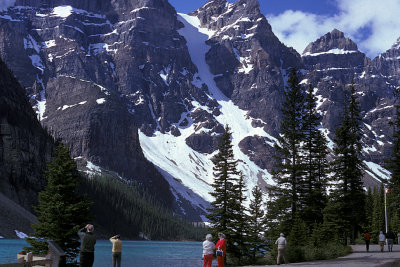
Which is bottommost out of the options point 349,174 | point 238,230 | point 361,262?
point 361,262

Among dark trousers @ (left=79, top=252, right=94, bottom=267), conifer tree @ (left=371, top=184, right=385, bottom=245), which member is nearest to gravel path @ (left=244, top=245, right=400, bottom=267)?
dark trousers @ (left=79, top=252, right=94, bottom=267)

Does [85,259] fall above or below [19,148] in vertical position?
below

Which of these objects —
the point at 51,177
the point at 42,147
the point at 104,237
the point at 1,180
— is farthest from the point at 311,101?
the point at 42,147

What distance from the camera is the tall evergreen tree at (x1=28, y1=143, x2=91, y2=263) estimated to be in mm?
36906

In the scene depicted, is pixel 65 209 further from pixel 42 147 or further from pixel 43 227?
pixel 42 147

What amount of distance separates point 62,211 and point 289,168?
2234 centimetres

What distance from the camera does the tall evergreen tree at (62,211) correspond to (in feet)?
121

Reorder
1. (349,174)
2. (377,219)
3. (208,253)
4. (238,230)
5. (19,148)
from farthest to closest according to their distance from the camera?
1. (19,148)
2. (377,219)
3. (349,174)
4. (238,230)
5. (208,253)

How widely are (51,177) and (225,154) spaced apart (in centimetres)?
1796

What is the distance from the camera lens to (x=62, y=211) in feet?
123

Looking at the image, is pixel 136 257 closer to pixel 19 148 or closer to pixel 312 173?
pixel 312 173

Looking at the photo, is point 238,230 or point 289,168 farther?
point 289,168

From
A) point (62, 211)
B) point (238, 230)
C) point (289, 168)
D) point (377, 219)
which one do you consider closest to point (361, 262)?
point (238, 230)

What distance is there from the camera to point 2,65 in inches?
7785
